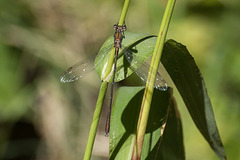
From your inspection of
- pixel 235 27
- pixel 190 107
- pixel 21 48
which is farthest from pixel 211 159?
pixel 21 48

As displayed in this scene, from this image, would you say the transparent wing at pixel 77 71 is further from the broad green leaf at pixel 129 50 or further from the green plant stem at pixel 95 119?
the green plant stem at pixel 95 119

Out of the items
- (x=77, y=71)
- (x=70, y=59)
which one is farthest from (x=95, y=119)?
(x=70, y=59)

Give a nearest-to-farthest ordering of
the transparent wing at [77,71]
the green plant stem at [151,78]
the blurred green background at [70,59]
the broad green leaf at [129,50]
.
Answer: the green plant stem at [151,78] → the broad green leaf at [129,50] → the transparent wing at [77,71] → the blurred green background at [70,59]

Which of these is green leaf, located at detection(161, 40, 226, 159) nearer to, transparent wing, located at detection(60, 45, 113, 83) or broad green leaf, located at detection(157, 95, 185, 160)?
broad green leaf, located at detection(157, 95, 185, 160)

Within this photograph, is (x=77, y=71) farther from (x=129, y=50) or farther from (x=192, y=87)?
(x=192, y=87)

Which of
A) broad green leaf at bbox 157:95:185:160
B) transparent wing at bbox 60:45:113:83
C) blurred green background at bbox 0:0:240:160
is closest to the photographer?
broad green leaf at bbox 157:95:185:160

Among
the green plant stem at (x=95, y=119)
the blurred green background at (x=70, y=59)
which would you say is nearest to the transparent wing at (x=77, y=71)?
the green plant stem at (x=95, y=119)

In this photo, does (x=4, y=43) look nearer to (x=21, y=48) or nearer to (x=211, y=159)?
(x=21, y=48)

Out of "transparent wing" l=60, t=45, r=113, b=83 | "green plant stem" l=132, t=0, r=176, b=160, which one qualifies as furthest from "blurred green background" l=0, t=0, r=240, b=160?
"green plant stem" l=132, t=0, r=176, b=160
